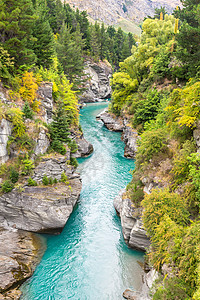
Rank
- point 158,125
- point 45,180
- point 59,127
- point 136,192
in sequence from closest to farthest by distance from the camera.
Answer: point 136,192, point 45,180, point 158,125, point 59,127

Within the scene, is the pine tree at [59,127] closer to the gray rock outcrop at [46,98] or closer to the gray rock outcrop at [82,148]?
the gray rock outcrop at [46,98]

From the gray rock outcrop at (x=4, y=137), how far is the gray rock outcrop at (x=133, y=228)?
11052 millimetres

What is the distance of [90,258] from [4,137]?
12102 millimetres

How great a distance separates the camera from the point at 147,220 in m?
11.0

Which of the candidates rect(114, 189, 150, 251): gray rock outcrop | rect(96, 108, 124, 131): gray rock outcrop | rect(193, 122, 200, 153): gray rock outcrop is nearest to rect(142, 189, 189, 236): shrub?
rect(193, 122, 200, 153): gray rock outcrop

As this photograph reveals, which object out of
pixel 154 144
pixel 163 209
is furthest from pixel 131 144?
pixel 163 209

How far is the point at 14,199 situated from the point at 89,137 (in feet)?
79.7

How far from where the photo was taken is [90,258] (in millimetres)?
15109

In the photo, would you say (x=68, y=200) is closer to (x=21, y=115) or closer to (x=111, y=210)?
(x=111, y=210)

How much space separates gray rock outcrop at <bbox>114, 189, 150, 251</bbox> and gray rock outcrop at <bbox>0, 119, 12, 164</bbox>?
11052mm

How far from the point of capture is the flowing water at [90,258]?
12.8 m

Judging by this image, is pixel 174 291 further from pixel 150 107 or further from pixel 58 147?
pixel 150 107

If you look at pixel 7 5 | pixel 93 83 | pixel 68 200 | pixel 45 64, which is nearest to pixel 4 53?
Answer: pixel 7 5

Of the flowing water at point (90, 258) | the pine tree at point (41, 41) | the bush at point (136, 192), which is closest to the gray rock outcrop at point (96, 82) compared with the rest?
the pine tree at point (41, 41)
